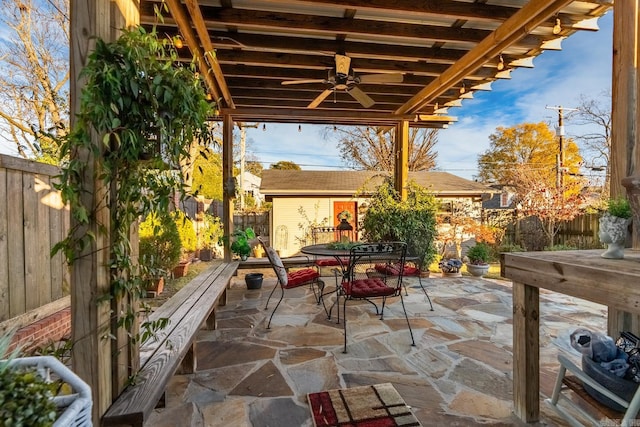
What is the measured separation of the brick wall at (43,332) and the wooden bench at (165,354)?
29.3 inches

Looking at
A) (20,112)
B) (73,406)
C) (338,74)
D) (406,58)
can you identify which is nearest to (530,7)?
(406,58)

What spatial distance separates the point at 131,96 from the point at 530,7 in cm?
306

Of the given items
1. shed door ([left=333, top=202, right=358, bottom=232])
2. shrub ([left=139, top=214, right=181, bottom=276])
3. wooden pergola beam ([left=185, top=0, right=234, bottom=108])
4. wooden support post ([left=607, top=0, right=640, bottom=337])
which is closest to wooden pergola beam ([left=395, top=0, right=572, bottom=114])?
wooden support post ([left=607, top=0, right=640, bottom=337])

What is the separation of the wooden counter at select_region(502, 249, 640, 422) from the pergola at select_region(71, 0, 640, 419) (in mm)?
745

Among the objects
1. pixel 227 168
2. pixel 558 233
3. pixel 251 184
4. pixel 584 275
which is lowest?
pixel 558 233

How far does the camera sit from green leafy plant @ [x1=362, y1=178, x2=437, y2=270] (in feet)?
18.2

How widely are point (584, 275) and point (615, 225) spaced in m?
0.32

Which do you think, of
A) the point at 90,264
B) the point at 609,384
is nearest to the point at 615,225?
the point at 609,384

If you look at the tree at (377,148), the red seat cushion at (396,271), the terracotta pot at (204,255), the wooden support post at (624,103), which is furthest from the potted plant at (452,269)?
the tree at (377,148)

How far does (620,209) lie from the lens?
1413 mm

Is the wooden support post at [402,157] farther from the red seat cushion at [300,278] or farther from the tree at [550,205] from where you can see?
the tree at [550,205]

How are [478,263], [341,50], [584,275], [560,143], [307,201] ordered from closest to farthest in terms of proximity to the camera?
1. [584,275]
2. [341,50]
3. [478,263]
4. [307,201]
5. [560,143]

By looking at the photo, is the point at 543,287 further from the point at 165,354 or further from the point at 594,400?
the point at 165,354

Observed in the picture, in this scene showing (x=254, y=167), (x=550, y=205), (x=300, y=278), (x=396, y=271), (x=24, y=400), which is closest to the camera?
(x=24, y=400)
